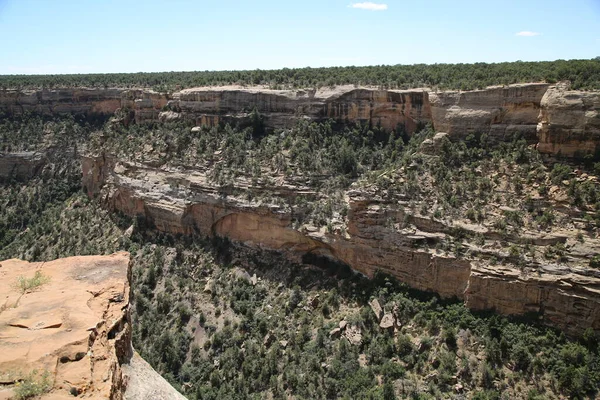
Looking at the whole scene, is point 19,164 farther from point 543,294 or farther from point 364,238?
point 543,294

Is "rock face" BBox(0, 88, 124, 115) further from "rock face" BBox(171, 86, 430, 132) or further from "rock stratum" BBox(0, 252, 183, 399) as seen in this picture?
"rock stratum" BBox(0, 252, 183, 399)

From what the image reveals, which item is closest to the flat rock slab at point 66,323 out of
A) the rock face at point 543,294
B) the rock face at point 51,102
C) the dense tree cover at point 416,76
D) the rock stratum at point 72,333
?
the rock stratum at point 72,333

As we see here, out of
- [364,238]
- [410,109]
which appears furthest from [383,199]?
[410,109]

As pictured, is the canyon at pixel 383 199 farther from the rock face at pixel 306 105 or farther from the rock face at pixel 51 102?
the rock face at pixel 51 102

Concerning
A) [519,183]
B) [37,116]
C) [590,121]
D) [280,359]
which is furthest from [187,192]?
[37,116]

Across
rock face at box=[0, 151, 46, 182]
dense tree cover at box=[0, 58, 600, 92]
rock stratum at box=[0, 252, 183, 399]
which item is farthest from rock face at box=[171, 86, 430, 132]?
rock stratum at box=[0, 252, 183, 399]
